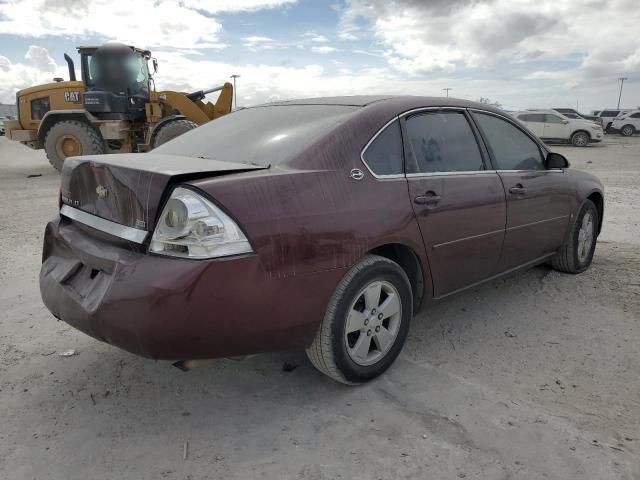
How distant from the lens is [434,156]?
10.2ft

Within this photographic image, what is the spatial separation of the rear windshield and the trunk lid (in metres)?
0.16

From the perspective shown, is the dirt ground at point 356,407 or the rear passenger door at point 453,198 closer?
the dirt ground at point 356,407

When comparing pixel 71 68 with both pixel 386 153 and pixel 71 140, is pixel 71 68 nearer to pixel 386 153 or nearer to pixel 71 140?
pixel 71 140

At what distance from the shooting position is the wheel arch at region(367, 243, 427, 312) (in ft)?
9.46

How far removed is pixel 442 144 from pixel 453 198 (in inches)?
14.5

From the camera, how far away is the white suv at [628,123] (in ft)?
102

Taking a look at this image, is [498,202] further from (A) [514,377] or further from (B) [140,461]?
(B) [140,461]

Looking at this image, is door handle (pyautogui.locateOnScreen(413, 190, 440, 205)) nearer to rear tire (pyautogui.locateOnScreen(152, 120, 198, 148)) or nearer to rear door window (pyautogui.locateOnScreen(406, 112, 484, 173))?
rear door window (pyautogui.locateOnScreen(406, 112, 484, 173))

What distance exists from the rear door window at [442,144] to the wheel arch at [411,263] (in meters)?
0.45

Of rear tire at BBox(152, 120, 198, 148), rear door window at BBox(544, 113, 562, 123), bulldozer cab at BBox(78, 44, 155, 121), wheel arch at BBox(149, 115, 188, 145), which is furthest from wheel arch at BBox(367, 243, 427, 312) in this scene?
rear door window at BBox(544, 113, 562, 123)

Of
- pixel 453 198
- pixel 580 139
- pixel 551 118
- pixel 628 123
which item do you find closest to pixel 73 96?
pixel 453 198

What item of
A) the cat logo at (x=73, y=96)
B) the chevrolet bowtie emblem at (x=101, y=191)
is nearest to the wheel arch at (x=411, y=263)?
the chevrolet bowtie emblem at (x=101, y=191)

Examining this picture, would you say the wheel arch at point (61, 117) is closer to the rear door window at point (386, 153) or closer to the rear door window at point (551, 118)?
the rear door window at point (386, 153)

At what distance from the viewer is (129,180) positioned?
2.34 meters
